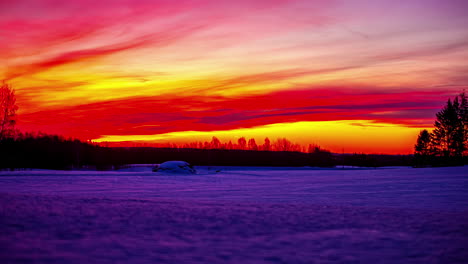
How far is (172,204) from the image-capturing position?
1164 cm

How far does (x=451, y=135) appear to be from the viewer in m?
62.3

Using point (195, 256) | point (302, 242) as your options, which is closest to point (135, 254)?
point (195, 256)

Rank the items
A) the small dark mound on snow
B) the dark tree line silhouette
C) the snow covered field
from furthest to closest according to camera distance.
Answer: the dark tree line silhouette → the small dark mound on snow → the snow covered field

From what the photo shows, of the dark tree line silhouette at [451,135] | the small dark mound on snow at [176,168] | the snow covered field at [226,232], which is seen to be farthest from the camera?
the dark tree line silhouette at [451,135]

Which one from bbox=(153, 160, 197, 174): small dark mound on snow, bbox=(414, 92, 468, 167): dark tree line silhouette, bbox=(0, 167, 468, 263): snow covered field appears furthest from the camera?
bbox=(414, 92, 468, 167): dark tree line silhouette

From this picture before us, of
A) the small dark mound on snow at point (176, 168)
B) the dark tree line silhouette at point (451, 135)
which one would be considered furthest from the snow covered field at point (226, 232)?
the dark tree line silhouette at point (451, 135)

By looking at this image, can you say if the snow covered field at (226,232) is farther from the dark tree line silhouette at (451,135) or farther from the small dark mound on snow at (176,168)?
the dark tree line silhouette at (451,135)

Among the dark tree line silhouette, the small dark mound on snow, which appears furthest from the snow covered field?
the dark tree line silhouette

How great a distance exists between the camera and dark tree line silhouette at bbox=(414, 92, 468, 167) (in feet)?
202

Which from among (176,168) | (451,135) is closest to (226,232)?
(176,168)

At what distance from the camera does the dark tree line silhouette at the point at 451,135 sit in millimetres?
61719

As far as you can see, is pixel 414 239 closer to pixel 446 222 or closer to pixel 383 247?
pixel 383 247

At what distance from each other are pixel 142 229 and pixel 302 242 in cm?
309

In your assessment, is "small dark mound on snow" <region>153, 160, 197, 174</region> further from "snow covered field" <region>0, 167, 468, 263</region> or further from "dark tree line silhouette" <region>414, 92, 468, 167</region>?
"dark tree line silhouette" <region>414, 92, 468, 167</region>
